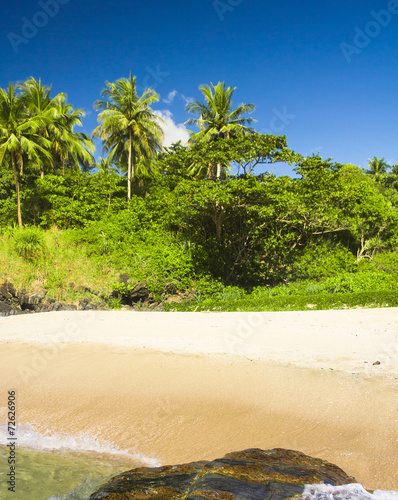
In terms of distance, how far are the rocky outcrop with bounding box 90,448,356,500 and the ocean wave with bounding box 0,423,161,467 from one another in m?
1.17

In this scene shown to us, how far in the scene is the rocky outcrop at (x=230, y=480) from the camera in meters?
1.62

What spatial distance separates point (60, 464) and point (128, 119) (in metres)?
25.1

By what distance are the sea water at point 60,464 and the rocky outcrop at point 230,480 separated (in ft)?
2.02

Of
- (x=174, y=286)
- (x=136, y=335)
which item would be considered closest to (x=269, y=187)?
(x=174, y=286)

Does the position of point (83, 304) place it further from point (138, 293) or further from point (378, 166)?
point (378, 166)

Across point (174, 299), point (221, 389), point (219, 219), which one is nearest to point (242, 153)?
point (219, 219)

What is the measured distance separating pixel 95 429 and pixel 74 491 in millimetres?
1203

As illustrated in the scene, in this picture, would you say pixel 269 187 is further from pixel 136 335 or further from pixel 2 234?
pixel 2 234

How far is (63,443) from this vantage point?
10.6ft

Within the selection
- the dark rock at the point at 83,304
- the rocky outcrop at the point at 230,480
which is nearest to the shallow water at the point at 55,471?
the rocky outcrop at the point at 230,480

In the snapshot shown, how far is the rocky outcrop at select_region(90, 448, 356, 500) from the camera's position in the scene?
5.32ft

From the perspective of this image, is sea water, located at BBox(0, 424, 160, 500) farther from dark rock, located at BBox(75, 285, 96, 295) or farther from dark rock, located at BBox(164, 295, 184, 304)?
dark rock, located at BBox(164, 295, 184, 304)

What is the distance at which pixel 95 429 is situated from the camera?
136 inches

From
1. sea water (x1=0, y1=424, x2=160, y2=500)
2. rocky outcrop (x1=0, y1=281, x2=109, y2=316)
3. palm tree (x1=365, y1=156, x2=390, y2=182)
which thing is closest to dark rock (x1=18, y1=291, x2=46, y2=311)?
rocky outcrop (x1=0, y1=281, x2=109, y2=316)
